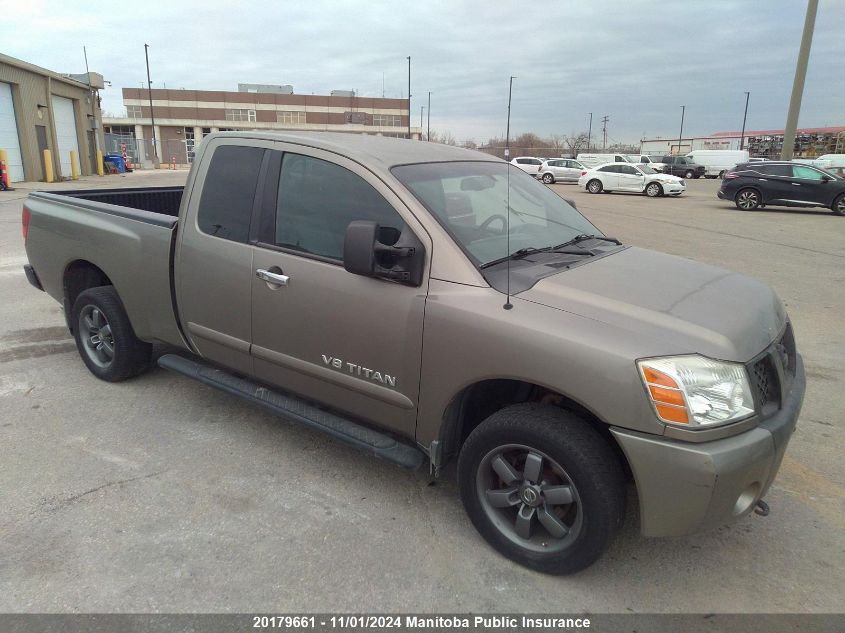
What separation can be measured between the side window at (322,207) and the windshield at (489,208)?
194mm

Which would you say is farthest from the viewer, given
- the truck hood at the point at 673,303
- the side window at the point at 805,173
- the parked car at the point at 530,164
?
the parked car at the point at 530,164

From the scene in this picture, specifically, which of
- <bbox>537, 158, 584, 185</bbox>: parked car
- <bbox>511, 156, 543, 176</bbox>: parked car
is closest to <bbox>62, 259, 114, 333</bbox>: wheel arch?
<bbox>537, 158, 584, 185</bbox>: parked car

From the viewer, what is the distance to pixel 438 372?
8.82 feet

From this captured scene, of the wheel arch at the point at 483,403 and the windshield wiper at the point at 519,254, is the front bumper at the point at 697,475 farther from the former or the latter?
the windshield wiper at the point at 519,254

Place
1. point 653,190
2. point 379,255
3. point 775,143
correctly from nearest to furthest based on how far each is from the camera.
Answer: point 379,255
point 653,190
point 775,143

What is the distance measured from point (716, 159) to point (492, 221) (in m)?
50.7

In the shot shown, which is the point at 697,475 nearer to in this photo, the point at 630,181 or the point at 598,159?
the point at 630,181

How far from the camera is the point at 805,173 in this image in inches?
774

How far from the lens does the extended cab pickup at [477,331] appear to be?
2258mm

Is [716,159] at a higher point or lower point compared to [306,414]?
higher

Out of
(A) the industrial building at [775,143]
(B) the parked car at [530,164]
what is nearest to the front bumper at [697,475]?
(B) the parked car at [530,164]

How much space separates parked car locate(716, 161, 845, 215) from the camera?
19188 millimetres

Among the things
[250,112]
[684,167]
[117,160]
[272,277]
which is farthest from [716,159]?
[250,112]

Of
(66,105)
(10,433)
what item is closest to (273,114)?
(66,105)
